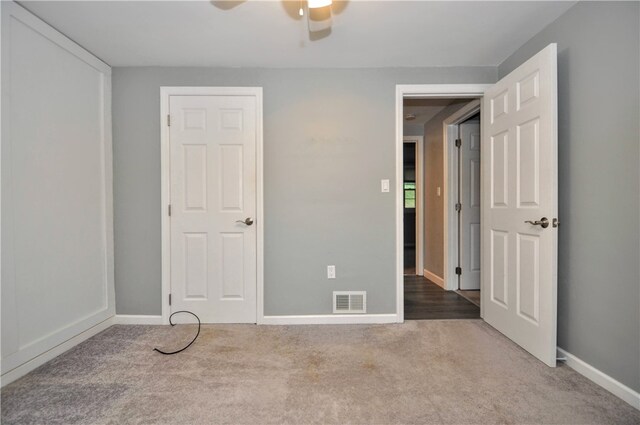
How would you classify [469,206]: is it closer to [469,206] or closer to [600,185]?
[469,206]

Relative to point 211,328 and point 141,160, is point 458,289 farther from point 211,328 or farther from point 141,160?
point 141,160

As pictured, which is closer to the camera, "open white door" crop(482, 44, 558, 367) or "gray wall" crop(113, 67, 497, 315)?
"open white door" crop(482, 44, 558, 367)

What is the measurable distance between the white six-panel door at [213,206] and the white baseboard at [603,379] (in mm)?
2346

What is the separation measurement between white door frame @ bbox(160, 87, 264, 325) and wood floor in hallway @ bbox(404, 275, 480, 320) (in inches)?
58.9

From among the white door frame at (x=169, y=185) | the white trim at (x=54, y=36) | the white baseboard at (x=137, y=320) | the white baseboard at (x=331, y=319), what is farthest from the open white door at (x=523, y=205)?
the white trim at (x=54, y=36)

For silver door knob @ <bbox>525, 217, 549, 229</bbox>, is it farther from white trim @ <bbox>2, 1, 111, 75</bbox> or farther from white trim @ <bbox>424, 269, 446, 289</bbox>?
white trim @ <bbox>2, 1, 111, 75</bbox>

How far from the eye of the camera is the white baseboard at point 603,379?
5.00 ft

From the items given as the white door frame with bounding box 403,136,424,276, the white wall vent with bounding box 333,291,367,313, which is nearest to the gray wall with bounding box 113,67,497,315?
the white wall vent with bounding box 333,291,367,313

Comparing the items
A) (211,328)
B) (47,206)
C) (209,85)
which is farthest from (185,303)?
(209,85)

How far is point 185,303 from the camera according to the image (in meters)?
2.62

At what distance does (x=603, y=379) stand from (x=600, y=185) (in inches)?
44.0

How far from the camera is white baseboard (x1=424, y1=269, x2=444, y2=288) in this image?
3.87 metres

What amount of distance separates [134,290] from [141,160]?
46.2 inches

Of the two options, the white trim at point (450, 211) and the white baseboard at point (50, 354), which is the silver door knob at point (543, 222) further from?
the white baseboard at point (50, 354)
